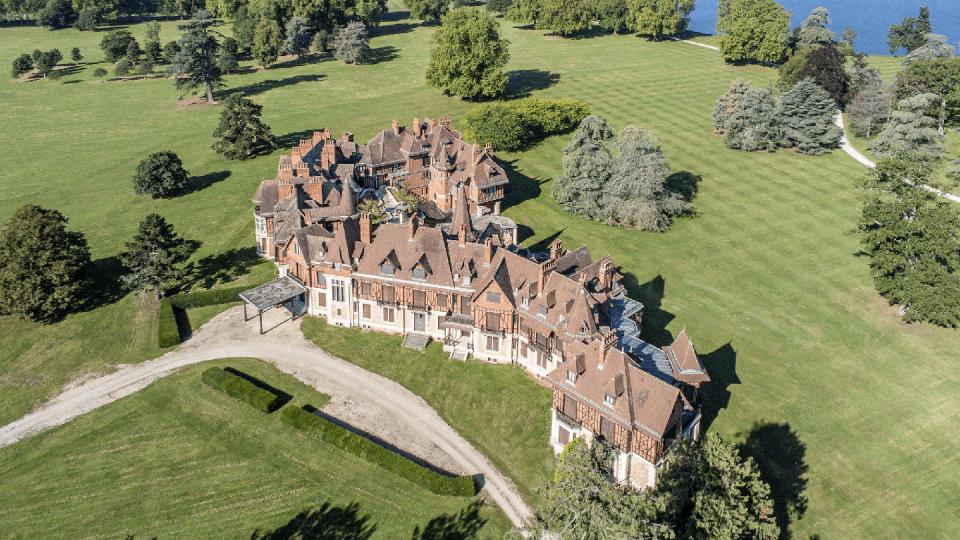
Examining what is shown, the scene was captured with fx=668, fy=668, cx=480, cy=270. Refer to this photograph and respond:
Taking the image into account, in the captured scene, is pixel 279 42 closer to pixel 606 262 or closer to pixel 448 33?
pixel 448 33

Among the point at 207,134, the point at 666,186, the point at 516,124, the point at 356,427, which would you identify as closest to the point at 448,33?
the point at 516,124

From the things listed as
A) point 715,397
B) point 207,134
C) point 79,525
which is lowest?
point 79,525

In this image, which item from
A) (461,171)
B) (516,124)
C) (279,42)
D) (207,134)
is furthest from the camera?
(279,42)

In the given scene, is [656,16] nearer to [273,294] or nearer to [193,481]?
[273,294]

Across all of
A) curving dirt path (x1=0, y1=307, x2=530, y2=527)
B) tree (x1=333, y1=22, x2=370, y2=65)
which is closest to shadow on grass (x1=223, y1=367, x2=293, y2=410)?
curving dirt path (x1=0, y1=307, x2=530, y2=527)

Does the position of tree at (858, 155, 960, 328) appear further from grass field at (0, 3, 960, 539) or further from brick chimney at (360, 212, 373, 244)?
brick chimney at (360, 212, 373, 244)

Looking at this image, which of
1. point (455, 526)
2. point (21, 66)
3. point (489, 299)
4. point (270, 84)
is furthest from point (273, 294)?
point (21, 66)
